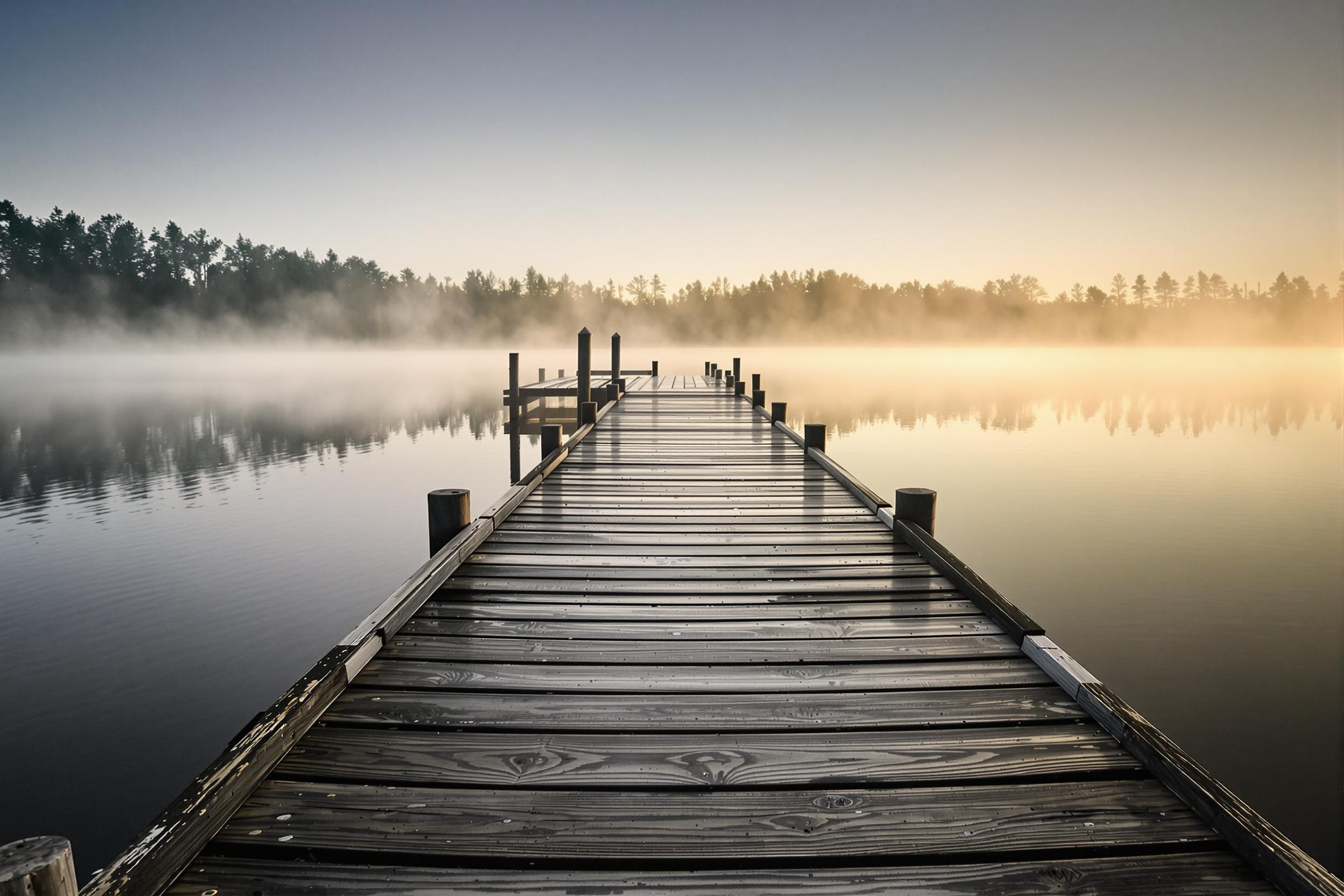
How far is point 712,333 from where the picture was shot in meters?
122

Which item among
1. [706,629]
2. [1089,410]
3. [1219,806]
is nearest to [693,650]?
[706,629]

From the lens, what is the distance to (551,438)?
27.5ft

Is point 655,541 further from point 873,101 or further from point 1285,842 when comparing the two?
point 873,101

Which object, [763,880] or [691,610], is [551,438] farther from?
[763,880]

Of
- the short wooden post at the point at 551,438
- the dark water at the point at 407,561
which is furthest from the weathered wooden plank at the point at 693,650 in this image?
the short wooden post at the point at 551,438

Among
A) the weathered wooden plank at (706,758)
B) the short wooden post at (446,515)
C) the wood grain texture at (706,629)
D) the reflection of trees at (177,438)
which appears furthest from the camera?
the reflection of trees at (177,438)

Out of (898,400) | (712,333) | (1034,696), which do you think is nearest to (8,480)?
(1034,696)

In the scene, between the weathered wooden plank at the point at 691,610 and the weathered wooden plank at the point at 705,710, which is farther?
the weathered wooden plank at the point at 691,610

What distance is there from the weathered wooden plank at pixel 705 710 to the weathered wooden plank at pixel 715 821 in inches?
13.8

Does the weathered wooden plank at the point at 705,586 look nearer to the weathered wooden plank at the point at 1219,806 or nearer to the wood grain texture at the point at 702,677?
the wood grain texture at the point at 702,677

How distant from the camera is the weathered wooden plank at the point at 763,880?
1.67 meters

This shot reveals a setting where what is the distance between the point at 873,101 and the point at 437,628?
41.3 meters

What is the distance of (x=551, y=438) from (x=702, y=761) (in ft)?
21.4

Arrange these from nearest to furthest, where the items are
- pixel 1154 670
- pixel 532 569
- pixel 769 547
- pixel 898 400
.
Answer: pixel 532 569, pixel 769 547, pixel 1154 670, pixel 898 400
